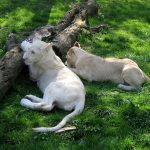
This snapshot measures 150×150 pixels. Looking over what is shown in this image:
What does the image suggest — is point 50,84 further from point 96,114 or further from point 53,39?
point 53,39

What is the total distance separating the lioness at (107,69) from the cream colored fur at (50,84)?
103 centimetres

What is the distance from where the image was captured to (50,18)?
1566 cm

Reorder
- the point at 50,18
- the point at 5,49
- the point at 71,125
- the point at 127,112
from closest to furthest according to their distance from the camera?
the point at 71,125 < the point at 127,112 < the point at 5,49 < the point at 50,18

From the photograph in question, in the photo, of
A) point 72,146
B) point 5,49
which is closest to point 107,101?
point 72,146

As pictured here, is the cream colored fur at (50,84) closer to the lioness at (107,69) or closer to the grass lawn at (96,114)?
the grass lawn at (96,114)

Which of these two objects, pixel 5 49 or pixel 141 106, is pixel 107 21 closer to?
pixel 5 49

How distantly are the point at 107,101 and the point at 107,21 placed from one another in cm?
699

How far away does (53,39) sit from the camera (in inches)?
463

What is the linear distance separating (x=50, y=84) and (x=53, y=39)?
9.00 feet

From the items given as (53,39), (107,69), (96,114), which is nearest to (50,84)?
(96,114)

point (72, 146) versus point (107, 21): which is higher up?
point (72, 146)

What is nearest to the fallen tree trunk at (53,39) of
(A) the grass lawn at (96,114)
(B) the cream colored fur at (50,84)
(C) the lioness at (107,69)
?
(B) the cream colored fur at (50,84)

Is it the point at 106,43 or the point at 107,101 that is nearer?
the point at 107,101

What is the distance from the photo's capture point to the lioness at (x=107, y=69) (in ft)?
33.8
